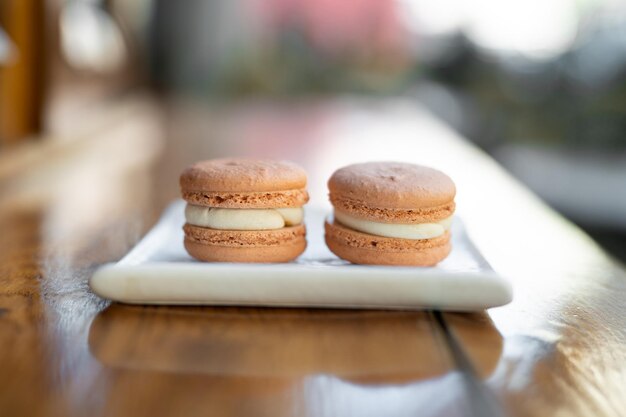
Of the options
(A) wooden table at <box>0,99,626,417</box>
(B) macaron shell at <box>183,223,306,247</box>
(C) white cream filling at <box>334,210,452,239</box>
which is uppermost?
(C) white cream filling at <box>334,210,452,239</box>

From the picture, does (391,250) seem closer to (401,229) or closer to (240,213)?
(401,229)

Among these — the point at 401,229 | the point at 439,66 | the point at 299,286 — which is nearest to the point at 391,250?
the point at 401,229

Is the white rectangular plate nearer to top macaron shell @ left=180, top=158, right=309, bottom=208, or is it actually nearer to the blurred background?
top macaron shell @ left=180, top=158, right=309, bottom=208

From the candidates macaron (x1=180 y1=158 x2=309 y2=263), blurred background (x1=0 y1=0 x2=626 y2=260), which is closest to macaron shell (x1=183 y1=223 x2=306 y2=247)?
macaron (x1=180 y1=158 x2=309 y2=263)

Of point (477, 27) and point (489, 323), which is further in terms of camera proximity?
point (477, 27)

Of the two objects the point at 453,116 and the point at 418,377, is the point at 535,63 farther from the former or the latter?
the point at 418,377

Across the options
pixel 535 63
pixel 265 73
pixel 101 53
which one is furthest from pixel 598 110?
pixel 101 53
